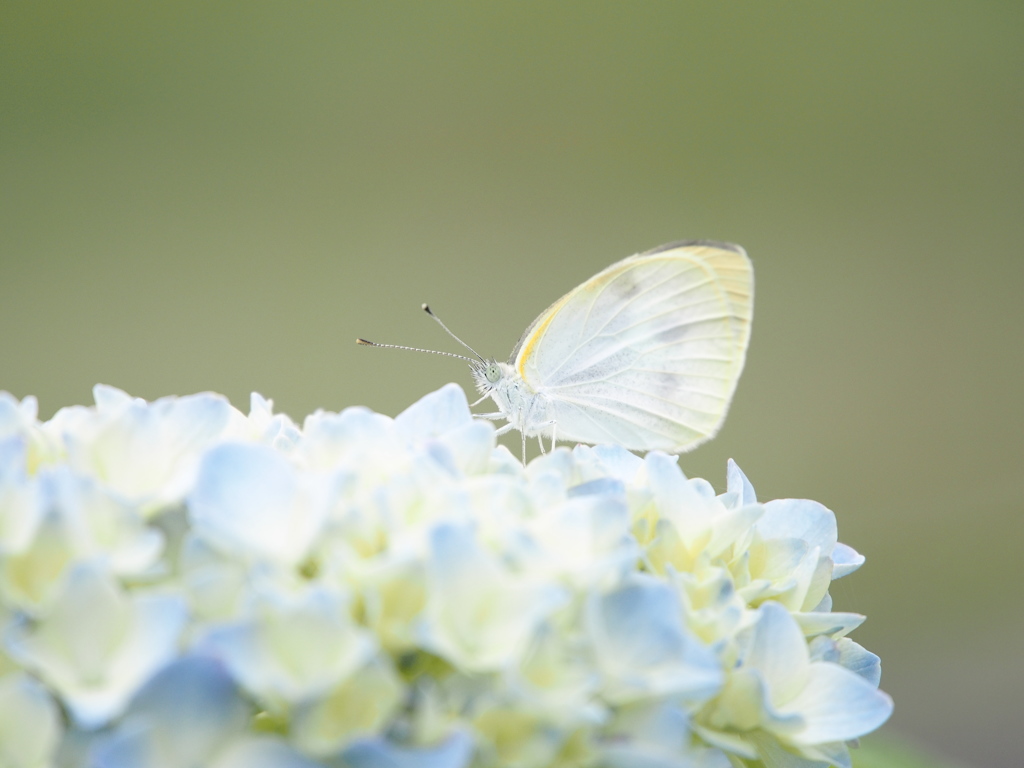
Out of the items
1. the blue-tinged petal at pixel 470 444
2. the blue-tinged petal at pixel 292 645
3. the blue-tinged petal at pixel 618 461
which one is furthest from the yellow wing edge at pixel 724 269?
the blue-tinged petal at pixel 292 645

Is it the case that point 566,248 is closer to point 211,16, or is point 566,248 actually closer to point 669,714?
point 211,16

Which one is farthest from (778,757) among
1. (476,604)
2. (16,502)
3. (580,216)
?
(580,216)

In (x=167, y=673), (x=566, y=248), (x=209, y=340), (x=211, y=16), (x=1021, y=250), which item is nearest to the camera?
(x=167, y=673)

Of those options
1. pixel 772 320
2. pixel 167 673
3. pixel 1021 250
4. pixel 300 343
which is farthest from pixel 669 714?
pixel 1021 250

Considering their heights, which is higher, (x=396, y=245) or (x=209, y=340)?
(x=396, y=245)

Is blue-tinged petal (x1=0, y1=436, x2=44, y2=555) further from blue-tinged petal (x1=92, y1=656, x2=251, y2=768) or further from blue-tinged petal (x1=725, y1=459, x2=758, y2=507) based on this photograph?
blue-tinged petal (x1=725, y1=459, x2=758, y2=507)

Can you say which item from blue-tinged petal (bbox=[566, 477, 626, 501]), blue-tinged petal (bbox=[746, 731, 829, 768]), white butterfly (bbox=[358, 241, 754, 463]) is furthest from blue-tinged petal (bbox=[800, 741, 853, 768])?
white butterfly (bbox=[358, 241, 754, 463])

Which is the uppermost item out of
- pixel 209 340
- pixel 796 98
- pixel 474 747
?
pixel 796 98
